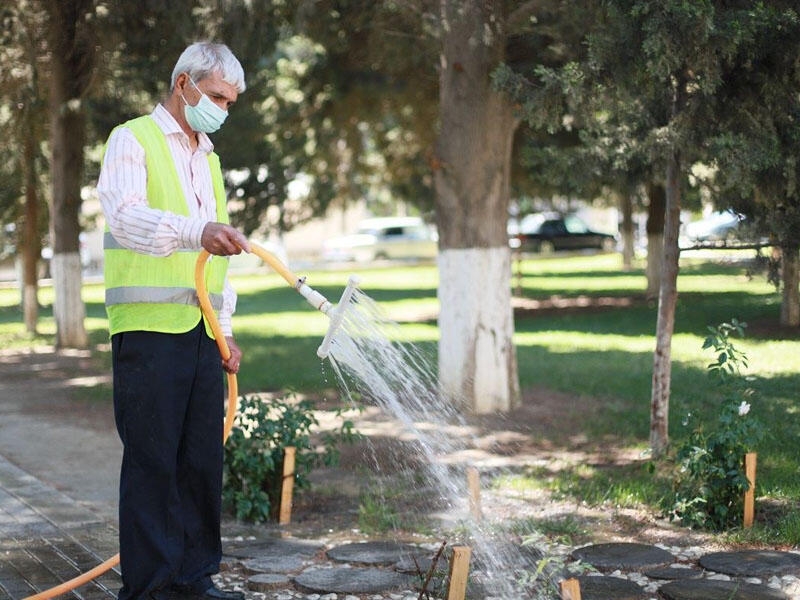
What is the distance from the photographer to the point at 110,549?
561 cm

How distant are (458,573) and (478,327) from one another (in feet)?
19.2

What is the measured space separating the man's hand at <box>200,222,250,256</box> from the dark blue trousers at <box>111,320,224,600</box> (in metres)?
0.46

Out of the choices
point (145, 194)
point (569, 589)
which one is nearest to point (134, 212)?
point (145, 194)

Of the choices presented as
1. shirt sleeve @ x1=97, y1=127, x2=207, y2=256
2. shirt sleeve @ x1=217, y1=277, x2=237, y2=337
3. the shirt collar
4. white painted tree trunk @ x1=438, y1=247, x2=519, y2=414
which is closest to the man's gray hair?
the shirt collar

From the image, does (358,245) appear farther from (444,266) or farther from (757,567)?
(757,567)

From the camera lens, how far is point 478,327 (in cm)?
988

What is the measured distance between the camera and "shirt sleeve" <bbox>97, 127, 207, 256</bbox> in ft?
13.1

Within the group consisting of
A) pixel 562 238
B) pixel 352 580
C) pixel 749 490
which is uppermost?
pixel 562 238

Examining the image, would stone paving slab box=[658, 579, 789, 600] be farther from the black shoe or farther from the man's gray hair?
the man's gray hair

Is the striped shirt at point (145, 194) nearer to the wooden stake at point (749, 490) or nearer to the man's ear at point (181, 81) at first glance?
the man's ear at point (181, 81)

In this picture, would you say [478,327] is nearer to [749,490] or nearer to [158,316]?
[749,490]

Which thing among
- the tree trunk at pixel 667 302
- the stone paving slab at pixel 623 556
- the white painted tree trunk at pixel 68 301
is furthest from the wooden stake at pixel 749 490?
the white painted tree trunk at pixel 68 301

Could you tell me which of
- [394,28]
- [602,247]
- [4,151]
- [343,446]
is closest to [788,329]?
[394,28]

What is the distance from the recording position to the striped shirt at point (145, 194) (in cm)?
399
